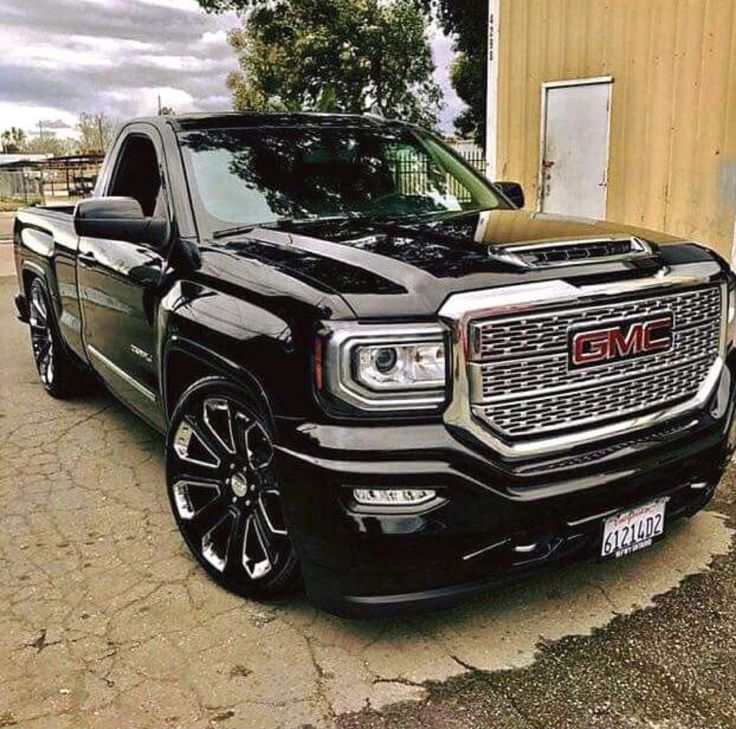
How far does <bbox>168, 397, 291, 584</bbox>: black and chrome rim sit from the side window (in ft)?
3.87

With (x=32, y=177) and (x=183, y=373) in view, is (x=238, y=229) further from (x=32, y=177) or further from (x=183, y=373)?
(x=32, y=177)

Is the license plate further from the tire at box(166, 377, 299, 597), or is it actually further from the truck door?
the truck door

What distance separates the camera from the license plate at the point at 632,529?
106 inches

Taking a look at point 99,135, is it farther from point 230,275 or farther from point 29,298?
point 230,275

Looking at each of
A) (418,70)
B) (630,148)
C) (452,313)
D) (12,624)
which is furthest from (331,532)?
(418,70)

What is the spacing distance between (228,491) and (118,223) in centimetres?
124

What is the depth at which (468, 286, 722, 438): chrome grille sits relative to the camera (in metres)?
2.39

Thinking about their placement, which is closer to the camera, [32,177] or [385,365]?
[385,365]

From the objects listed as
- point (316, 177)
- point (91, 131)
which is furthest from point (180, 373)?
point (91, 131)

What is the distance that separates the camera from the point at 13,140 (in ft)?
224

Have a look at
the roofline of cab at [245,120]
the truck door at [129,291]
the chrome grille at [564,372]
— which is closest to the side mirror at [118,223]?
the truck door at [129,291]

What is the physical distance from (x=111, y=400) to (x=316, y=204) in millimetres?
2979

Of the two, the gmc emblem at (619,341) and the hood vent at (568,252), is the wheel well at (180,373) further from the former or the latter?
the gmc emblem at (619,341)

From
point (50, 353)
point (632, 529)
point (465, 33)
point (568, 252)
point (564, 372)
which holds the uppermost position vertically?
point (465, 33)
